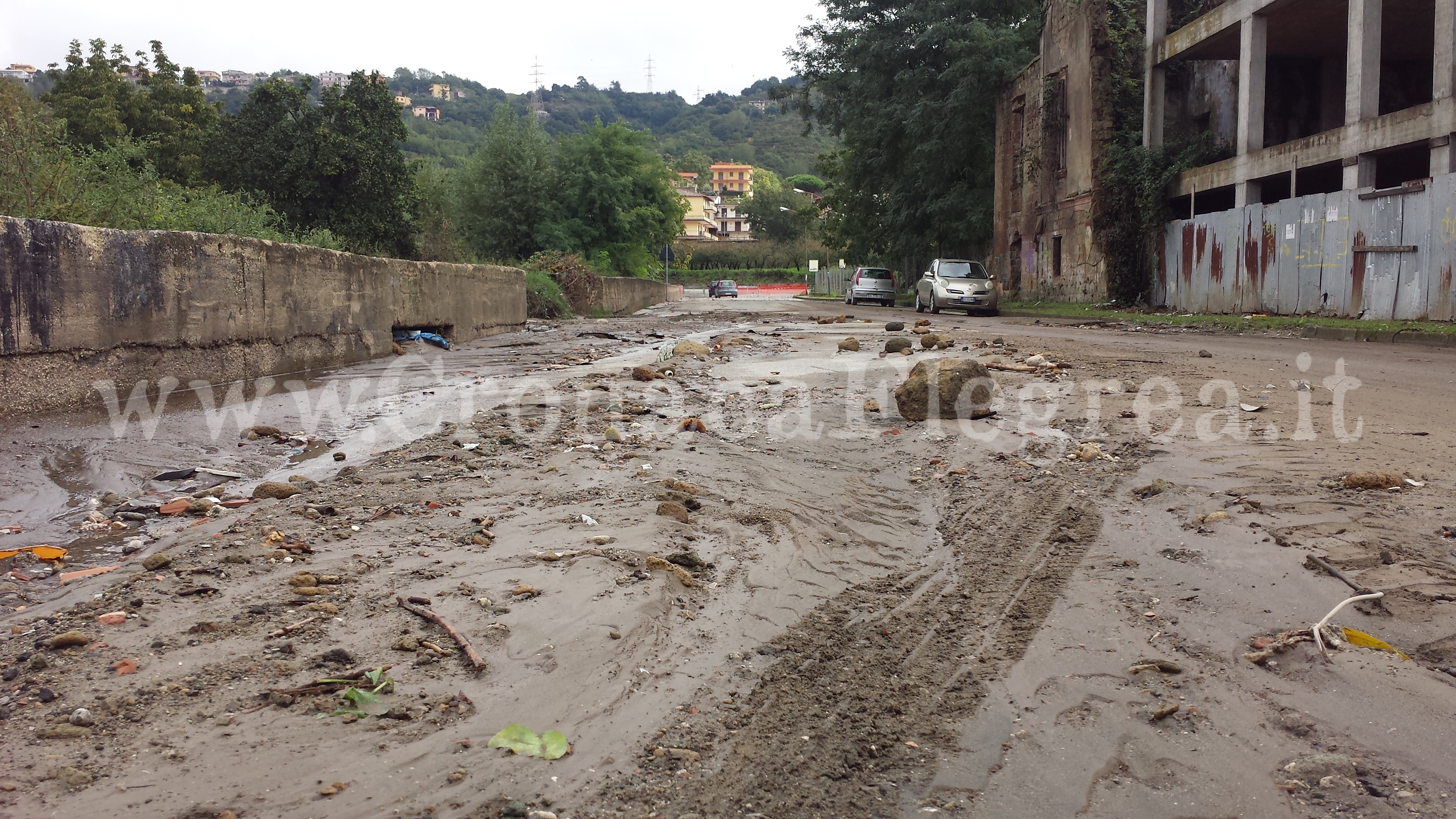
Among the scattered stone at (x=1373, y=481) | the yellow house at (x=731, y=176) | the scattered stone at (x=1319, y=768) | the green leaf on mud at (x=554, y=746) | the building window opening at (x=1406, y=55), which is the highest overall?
the yellow house at (x=731, y=176)

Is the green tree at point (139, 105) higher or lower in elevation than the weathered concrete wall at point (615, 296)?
higher

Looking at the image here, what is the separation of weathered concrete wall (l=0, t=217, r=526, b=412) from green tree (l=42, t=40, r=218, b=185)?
70.8ft

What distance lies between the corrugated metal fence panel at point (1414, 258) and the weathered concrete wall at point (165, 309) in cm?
1518

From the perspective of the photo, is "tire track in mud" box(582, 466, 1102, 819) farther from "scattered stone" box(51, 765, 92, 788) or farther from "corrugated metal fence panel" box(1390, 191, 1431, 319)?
"corrugated metal fence panel" box(1390, 191, 1431, 319)

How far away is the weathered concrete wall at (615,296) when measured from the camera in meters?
26.0

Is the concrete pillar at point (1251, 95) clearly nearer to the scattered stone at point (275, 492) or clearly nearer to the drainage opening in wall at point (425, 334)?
the drainage opening in wall at point (425, 334)

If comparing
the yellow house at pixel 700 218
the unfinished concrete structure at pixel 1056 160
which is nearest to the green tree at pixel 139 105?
the unfinished concrete structure at pixel 1056 160

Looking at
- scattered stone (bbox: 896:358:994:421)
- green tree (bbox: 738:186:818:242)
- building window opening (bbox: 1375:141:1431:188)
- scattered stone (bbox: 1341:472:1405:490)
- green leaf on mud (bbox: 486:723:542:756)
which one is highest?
green tree (bbox: 738:186:818:242)

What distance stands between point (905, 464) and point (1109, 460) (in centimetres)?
117

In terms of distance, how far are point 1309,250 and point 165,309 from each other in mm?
17780

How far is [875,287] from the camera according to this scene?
3353 centimetres

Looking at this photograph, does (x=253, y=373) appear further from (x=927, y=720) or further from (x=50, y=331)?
(x=927, y=720)

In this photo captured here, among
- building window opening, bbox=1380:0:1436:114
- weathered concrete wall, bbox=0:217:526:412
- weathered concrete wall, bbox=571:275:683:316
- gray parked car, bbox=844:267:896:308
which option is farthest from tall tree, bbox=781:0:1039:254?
weathered concrete wall, bbox=0:217:526:412

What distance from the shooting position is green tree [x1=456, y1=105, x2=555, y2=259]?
35219 mm
